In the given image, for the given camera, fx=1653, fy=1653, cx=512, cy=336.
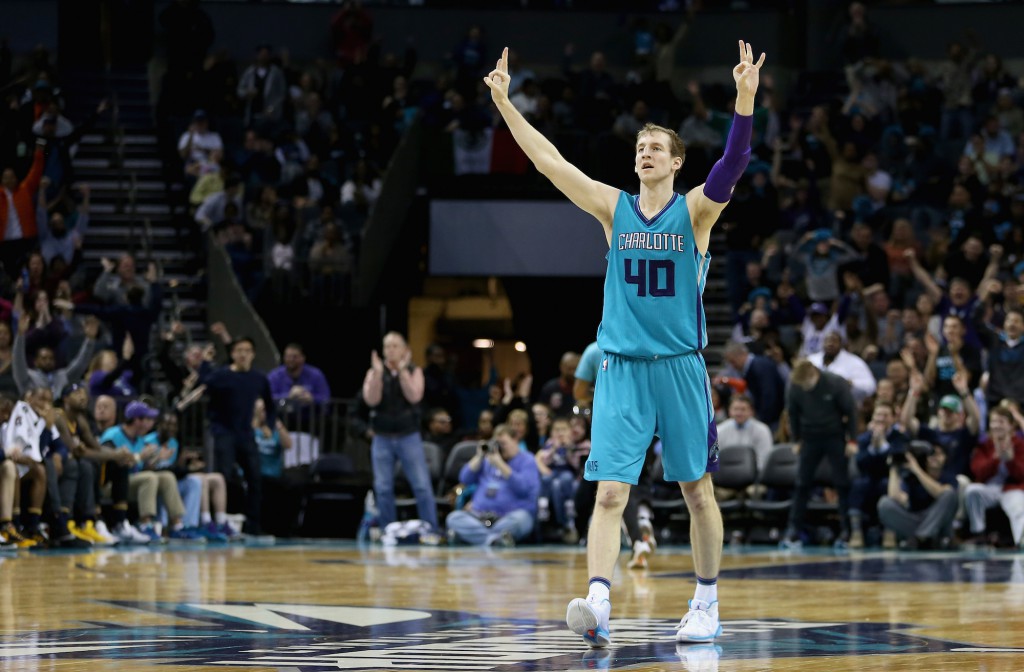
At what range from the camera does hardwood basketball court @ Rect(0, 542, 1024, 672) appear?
17.9 ft

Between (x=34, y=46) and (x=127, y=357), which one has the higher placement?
(x=34, y=46)

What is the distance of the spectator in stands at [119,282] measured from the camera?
1777 centimetres

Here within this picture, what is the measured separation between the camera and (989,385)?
1466 centimetres

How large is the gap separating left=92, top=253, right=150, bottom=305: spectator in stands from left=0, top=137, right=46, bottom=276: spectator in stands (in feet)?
3.64

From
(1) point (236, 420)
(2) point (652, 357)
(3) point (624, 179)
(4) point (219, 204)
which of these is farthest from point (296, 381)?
(2) point (652, 357)

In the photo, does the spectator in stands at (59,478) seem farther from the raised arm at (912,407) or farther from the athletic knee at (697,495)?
the athletic knee at (697,495)

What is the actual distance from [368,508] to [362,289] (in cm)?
496

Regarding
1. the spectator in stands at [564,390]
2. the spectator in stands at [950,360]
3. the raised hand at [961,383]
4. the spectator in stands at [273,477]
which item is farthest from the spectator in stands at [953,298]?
the spectator in stands at [273,477]

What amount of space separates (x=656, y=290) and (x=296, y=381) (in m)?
11.1

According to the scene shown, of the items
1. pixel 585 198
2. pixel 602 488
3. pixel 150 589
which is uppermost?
pixel 585 198

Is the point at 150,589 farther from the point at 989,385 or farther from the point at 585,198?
the point at 989,385

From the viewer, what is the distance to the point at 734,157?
6090mm

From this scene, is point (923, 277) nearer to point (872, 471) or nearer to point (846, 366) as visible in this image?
point (846, 366)

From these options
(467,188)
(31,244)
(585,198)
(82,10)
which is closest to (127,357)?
(31,244)
